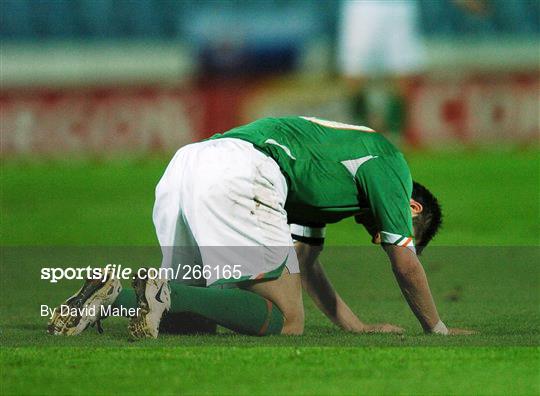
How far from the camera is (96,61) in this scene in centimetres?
3366

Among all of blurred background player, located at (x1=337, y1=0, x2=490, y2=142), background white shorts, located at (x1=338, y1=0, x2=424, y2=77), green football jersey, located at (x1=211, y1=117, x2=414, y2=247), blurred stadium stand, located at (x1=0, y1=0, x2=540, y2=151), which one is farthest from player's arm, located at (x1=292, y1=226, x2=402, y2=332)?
blurred stadium stand, located at (x1=0, y1=0, x2=540, y2=151)

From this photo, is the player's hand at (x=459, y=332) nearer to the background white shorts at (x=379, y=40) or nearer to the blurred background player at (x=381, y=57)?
the blurred background player at (x=381, y=57)

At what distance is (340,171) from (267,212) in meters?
0.47

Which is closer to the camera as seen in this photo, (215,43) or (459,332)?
(459,332)

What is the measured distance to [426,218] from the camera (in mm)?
7406

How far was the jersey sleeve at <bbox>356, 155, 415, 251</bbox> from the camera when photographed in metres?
6.91

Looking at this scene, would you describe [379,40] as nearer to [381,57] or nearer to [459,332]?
[381,57]

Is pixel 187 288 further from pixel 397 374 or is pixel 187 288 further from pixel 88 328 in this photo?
pixel 397 374

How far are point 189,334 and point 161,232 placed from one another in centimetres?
62

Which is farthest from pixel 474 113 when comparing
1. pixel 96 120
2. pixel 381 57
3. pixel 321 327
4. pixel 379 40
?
pixel 321 327

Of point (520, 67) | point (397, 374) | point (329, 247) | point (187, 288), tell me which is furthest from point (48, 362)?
point (520, 67)

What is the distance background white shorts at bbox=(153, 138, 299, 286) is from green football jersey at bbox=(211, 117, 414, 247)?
0.36 ft

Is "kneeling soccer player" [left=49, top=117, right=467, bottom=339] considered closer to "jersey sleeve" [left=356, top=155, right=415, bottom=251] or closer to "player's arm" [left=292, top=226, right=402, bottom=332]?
"jersey sleeve" [left=356, top=155, right=415, bottom=251]

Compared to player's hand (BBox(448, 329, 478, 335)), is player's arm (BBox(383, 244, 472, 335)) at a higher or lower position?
higher
